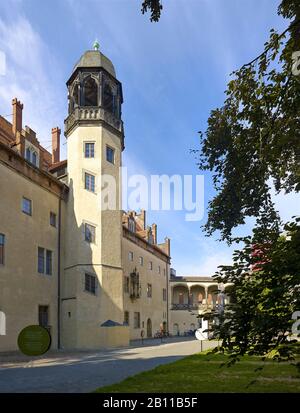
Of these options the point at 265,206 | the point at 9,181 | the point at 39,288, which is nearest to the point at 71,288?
the point at 39,288

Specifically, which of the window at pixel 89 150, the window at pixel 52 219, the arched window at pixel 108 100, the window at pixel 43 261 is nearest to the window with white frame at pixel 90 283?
the window at pixel 43 261

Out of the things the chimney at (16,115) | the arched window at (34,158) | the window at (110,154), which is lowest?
the arched window at (34,158)

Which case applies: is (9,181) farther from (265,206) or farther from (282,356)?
(282,356)

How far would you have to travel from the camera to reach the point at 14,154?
2944 cm

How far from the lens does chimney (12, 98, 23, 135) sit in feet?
115

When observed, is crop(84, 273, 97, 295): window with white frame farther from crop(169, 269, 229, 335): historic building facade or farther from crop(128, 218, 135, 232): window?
crop(169, 269, 229, 335): historic building facade

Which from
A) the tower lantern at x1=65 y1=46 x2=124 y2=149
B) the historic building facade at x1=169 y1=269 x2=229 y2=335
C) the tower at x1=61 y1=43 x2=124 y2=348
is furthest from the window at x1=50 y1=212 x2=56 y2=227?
the historic building facade at x1=169 y1=269 x2=229 y2=335

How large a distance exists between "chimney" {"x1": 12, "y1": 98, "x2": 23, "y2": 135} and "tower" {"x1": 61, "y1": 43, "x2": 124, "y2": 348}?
4.18 metres

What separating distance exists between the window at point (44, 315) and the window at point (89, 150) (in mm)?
11656

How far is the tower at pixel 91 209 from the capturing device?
3416 centimetres

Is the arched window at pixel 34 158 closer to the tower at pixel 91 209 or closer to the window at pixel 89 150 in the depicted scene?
the tower at pixel 91 209

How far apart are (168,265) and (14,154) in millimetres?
43065

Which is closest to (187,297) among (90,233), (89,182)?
(90,233)

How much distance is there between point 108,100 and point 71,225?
10.7 m
